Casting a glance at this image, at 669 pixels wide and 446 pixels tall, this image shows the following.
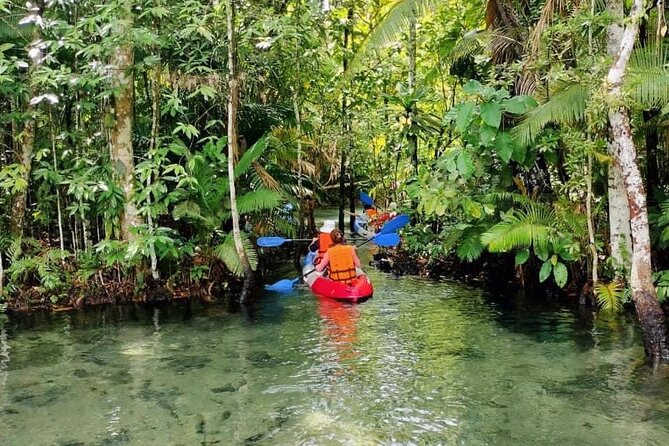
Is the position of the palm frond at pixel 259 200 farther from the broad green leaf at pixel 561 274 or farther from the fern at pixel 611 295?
the fern at pixel 611 295

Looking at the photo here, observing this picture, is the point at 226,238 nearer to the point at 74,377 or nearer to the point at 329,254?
the point at 329,254

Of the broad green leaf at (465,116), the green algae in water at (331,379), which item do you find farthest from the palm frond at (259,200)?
the broad green leaf at (465,116)

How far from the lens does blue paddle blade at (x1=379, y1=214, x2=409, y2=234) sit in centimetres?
1015

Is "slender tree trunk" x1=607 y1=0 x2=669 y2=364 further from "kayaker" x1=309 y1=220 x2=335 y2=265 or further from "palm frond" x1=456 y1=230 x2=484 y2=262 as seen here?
"kayaker" x1=309 y1=220 x2=335 y2=265

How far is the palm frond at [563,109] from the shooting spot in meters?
6.33

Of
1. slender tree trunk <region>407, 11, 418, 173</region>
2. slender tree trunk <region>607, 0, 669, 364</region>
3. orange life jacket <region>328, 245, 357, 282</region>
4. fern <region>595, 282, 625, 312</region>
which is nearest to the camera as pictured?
slender tree trunk <region>607, 0, 669, 364</region>

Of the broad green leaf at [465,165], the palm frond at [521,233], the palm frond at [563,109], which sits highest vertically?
the palm frond at [563,109]

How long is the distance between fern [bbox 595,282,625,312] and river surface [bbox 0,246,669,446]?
0.18 m

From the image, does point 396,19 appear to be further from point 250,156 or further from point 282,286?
point 282,286

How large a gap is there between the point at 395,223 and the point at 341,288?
6.49 ft

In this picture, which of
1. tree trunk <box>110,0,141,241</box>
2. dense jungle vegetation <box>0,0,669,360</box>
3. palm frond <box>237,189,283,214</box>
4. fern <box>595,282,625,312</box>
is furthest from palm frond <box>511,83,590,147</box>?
tree trunk <box>110,0,141,241</box>

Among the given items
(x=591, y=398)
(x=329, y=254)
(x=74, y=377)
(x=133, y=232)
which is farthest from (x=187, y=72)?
(x=591, y=398)

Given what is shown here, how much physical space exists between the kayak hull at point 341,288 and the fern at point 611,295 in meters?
2.95


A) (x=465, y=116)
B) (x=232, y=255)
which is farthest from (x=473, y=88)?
(x=232, y=255)
